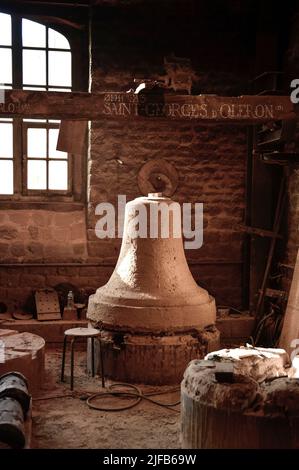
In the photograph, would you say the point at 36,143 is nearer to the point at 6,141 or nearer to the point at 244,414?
the point at 6,141

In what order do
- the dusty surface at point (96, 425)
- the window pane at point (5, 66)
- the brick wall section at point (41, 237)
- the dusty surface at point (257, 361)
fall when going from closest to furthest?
the dusty surface at point (96, 425), the dusty surface at point (257, 361), the brick wall section at point (41, 237), the window pane at point (5, 66)

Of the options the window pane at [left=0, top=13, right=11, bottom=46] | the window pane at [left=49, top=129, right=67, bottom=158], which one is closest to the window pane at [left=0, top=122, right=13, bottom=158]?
the window pane at [left=49, top=129, right=67, bottom=158]

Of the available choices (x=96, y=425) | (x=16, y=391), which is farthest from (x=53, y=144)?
(x=96, y=425)

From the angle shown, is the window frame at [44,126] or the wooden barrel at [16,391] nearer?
the wooden barrel at [16,391]

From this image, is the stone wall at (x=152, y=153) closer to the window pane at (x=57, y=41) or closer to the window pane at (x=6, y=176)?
the window pane at (x=6, y=176)

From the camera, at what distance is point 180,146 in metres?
8.52

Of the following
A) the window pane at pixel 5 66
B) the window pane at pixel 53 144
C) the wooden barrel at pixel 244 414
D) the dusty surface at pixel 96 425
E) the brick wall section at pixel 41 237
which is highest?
the window pane at pixel 5 66

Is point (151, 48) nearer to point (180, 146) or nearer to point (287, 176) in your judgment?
point (180, 146)

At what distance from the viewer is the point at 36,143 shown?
8500 mm

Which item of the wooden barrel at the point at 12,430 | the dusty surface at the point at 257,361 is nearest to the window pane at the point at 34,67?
the dusty surface at the point at 257,361

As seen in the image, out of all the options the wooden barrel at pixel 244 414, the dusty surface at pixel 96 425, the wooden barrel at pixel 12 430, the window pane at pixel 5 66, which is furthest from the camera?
the window pane at pixel 5 66

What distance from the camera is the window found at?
8.39 m

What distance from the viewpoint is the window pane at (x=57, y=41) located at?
8508mm

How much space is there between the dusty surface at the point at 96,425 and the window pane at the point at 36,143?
3753mm
